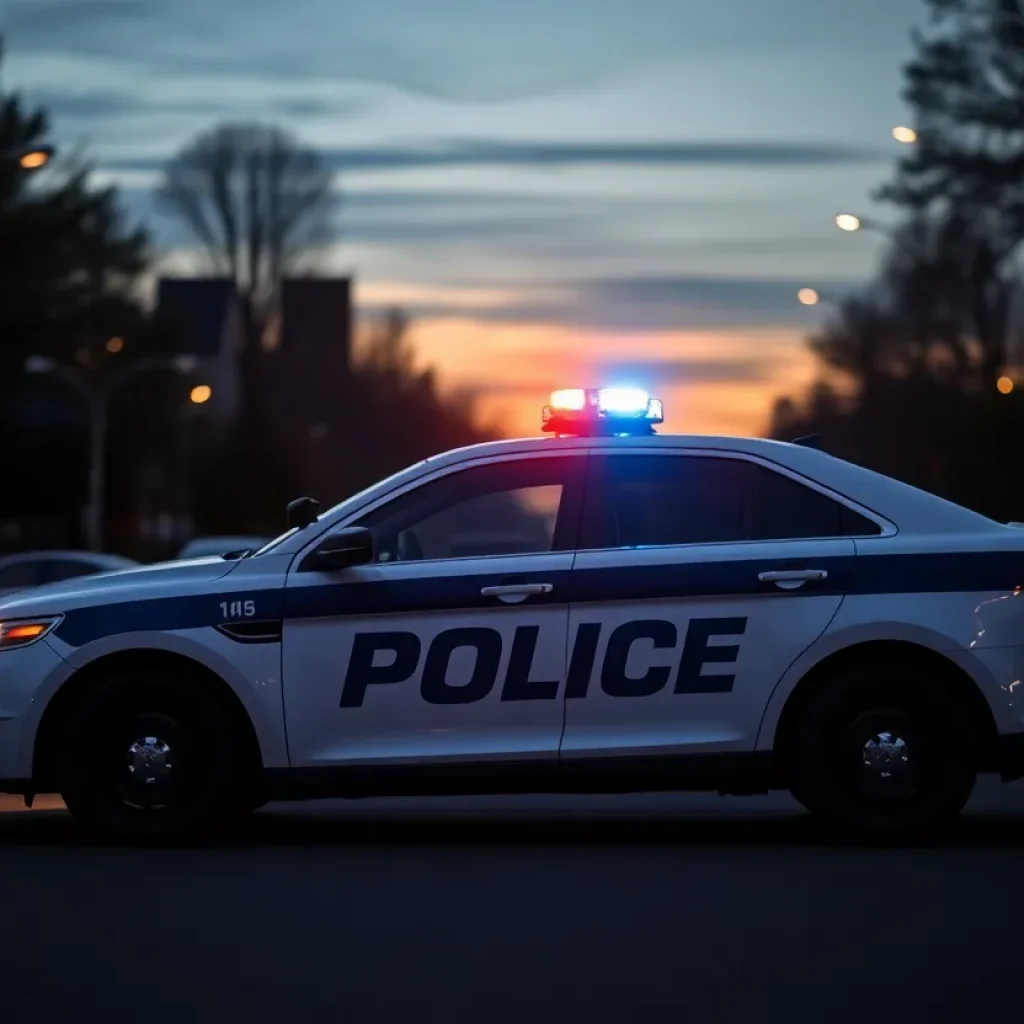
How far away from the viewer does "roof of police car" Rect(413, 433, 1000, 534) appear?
33.8 ft

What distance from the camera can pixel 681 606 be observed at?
1011 cm

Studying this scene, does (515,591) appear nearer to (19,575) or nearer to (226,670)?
(226,670)

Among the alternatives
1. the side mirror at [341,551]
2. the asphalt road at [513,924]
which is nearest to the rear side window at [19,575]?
the asphalt road at [513,924]

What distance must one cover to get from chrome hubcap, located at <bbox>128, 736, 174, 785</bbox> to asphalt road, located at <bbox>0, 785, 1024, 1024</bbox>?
1.07 ft

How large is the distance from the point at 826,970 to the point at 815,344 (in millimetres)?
89098

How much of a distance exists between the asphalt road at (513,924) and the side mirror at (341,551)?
1.19 m

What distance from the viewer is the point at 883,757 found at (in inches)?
396

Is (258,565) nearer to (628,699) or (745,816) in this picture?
(628,699)

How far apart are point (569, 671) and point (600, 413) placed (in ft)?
4.19

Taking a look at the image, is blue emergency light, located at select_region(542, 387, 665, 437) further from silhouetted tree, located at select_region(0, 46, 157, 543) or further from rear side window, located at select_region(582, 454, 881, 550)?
silhouetted tree, located at select_region(0, 46, 157, 543)

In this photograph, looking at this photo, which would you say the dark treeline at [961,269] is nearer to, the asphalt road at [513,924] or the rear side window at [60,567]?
the rear side window at [60,567]

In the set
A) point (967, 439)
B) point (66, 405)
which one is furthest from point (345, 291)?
point (967, 439)

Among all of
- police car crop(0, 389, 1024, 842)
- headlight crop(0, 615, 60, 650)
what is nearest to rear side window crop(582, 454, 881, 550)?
police car crop(0, 389, 1024, 842)

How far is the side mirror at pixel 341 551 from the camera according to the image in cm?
1010
